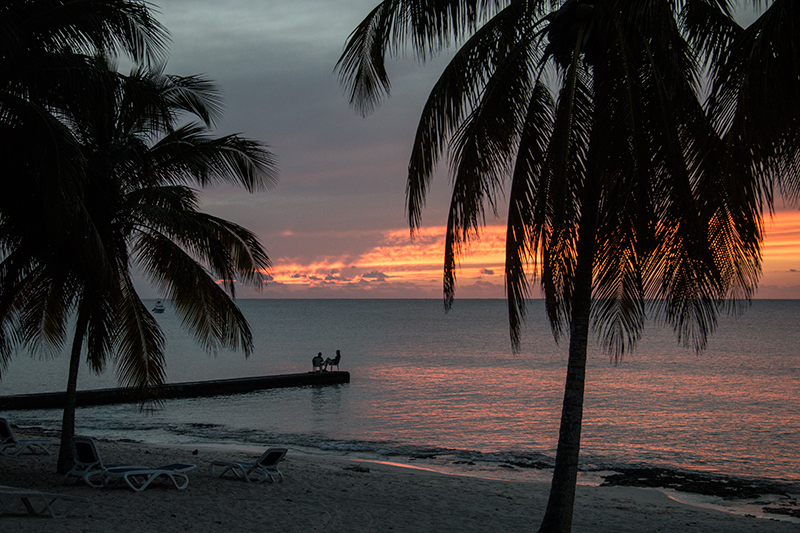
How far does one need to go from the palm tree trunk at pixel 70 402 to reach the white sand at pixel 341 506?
0.30 metres

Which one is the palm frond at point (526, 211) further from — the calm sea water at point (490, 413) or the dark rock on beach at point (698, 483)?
the calm sea water at point (490, 413)

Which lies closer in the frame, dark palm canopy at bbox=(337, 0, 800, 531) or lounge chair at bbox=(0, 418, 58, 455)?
dark palm canopy at bbox=(337, 0, 800, 531)

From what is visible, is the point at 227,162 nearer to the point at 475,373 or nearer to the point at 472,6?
the point at 472,6

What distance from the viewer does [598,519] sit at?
895 cm

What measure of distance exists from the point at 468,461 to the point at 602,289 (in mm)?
10386

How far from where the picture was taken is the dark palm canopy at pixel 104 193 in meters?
6.17

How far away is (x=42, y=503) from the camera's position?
24.6ft

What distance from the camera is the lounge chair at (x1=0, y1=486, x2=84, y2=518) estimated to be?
644 centimetres

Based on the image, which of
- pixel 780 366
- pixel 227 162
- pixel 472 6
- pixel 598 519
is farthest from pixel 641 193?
pixel 780 366

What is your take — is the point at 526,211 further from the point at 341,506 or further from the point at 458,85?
the point at 341,506

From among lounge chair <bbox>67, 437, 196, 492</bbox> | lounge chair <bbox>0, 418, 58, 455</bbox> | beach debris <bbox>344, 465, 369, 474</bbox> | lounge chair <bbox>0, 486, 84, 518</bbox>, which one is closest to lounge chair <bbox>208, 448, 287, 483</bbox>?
lounge chair <bbox>67, 437, 196, 492</bbox>

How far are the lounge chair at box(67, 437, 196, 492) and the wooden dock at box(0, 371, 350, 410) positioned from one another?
861cm

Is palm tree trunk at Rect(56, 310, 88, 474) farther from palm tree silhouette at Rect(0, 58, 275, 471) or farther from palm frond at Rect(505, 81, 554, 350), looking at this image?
→ palm frond at Rect(505, 81, 554, 350)

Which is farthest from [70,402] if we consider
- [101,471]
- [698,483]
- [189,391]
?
[189,391]
